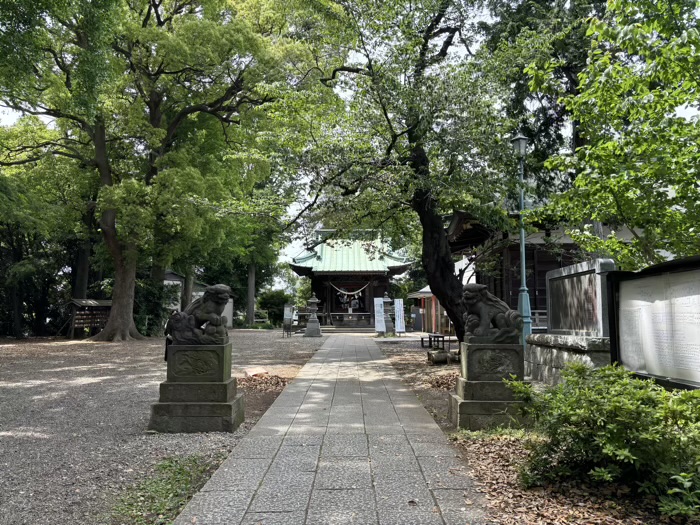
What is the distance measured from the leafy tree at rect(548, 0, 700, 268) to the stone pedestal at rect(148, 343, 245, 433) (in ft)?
14.3

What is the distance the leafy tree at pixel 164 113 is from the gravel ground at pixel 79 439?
619 cm

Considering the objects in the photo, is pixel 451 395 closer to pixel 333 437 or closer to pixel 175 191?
pixel 333 437

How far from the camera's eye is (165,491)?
3.70 metres

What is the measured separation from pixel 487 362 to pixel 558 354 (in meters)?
2.19

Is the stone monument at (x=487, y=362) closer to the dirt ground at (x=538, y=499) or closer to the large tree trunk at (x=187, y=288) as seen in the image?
the dirt ground at (x=538, y=499)

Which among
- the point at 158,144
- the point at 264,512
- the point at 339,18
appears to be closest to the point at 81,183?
the point at 158,144

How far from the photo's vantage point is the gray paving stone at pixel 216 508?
3090 mm

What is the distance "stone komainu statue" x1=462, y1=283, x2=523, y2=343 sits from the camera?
18.3 feet

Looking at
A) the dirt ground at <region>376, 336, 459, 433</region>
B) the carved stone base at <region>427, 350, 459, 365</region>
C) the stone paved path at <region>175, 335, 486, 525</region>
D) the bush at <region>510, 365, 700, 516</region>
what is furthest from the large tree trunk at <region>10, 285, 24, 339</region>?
the bush at <region>510, 365, 700, 516</region>

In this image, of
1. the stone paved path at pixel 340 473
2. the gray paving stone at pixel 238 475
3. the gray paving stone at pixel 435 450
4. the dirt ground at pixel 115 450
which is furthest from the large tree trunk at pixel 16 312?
the gray paving stone at pixel 435 450

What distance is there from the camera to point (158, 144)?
17281 millimetres

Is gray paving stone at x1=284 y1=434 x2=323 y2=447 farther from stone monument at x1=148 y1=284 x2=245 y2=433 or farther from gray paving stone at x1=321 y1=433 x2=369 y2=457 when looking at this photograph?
stone monument at x1=148 y1=284 x2=245 y2=433

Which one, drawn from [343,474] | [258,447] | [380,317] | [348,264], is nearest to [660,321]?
[343,474]

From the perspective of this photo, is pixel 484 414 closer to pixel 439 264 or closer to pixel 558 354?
pixel 558 354
